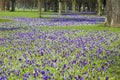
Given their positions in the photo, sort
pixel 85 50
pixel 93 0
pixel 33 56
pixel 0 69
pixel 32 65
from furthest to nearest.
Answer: pixel 93 0
pixel 85 50
pixel 33 56
pixel 32 65
pixel 0 69

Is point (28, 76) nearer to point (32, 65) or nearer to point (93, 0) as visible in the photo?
point (32, 65)

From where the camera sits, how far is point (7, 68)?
866 cm

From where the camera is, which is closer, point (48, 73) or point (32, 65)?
point (48, 73)

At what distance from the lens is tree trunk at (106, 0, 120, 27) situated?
89.6 ft

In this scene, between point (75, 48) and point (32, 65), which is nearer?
point (32, 65)

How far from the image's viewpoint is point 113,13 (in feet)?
91.3

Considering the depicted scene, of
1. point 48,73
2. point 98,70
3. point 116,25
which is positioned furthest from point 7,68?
point 116,25

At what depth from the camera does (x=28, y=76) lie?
292 inches

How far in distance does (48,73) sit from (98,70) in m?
1.46

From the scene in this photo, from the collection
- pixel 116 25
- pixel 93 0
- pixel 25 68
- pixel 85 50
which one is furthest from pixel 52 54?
pixel 93 0

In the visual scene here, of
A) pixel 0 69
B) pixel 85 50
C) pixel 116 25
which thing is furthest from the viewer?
pixel 116 25

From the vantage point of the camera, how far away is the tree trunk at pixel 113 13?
2731cm

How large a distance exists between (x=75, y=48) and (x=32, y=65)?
14.8ft

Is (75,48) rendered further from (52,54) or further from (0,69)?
(0,69)
